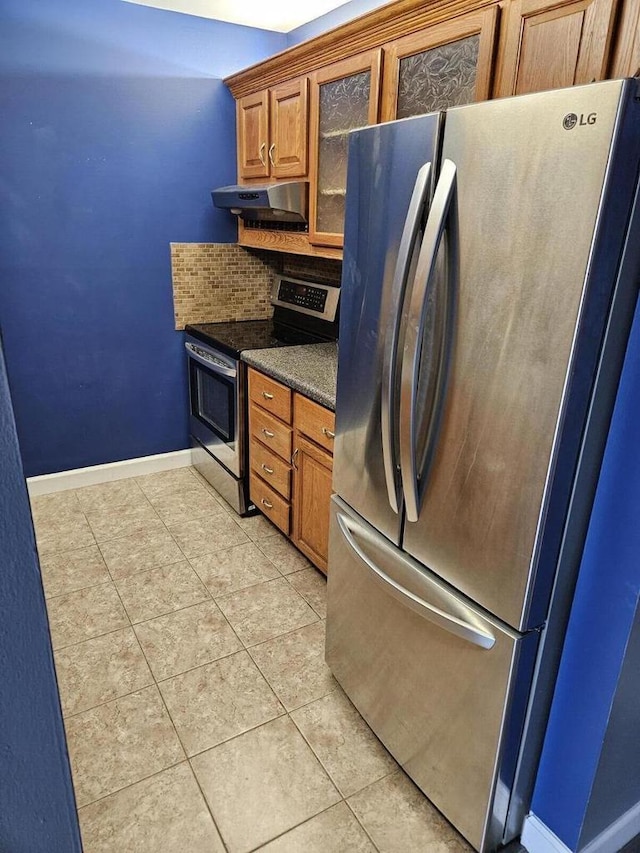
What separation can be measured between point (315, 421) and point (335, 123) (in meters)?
1.27

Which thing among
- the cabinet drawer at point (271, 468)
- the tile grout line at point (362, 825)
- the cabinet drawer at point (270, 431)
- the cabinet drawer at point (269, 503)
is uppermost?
the cabinet drawer at point (270, 431)

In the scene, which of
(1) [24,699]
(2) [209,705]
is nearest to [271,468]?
(2) [209,705]

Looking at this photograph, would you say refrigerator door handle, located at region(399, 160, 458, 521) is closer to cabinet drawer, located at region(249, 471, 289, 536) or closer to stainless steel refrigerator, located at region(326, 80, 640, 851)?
stainless steel refrigerator, located at region(326, 80, 640, 851)

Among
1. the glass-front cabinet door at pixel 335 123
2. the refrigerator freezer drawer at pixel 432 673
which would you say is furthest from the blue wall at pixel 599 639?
the glass-front cabinet door at pixel 335 123

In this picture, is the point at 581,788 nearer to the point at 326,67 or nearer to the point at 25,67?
the point at 326,67

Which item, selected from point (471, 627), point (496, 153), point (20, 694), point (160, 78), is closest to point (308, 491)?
point (471, 627)

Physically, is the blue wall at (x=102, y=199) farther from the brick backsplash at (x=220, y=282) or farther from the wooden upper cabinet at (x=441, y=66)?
the wooden upper cabinet at (x=441, y=66)

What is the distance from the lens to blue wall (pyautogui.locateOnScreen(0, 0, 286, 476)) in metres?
2.83

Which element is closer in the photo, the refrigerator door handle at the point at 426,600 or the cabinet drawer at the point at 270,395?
the refrigerator door handle at the point at 426,600

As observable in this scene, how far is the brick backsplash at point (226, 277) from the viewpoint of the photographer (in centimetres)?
340

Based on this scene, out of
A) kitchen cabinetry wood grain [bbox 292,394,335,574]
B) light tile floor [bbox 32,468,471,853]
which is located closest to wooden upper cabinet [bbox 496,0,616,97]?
kitchen cabinetry wood grain [bbox 292,394,335,574]

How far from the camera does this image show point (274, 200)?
8.82ft

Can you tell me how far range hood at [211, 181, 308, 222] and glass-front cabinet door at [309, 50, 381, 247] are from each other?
0.07m

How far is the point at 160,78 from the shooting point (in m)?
3.06
